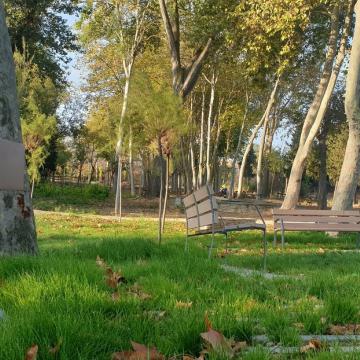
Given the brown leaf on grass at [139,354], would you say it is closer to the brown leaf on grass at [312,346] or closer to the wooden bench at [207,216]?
the brown leaf on grass at [312,346]

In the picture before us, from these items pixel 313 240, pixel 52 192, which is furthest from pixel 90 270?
pixel 52 192

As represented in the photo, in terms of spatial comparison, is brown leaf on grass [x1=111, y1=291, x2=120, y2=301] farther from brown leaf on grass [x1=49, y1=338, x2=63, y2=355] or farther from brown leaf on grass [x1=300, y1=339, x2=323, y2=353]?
brown leaf on grass [x1=300, y1=339, x2=323, y2=353]

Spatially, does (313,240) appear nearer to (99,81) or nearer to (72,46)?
(72,46)

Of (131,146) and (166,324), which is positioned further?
(131,146)

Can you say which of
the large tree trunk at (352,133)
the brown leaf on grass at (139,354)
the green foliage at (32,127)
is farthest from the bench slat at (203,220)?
the green foliage at (32,127)

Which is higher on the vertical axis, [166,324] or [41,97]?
[41,97]

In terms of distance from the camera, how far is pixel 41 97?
123ft

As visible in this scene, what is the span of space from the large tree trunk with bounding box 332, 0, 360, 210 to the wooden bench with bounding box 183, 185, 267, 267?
19.7 feet

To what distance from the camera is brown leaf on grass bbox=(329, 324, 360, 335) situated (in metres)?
3.60

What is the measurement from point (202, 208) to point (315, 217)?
4.22m

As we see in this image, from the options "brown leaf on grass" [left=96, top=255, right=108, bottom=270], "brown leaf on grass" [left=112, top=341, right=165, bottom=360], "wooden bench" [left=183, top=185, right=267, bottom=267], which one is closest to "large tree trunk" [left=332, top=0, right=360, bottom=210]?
"wooden bench" [left=183, top=185, right=267, bottom=267]

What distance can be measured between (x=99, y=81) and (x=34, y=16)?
12889mm

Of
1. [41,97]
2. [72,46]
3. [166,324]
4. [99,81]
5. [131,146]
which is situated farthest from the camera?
[99,81]

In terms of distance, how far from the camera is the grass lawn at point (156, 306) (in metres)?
2.98
